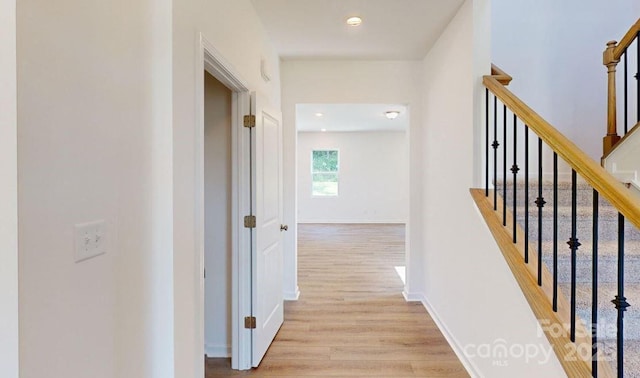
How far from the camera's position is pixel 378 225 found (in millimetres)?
9211

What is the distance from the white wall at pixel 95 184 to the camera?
0.88 m

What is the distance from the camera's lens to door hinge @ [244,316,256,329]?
2.38m

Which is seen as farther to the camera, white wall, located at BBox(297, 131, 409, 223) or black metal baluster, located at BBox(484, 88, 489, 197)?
white wall, located at BBox(297, 131, 409, 223)

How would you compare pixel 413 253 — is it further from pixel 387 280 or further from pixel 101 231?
pixel 101 231

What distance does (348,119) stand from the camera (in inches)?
291

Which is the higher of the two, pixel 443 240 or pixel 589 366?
pixel 443 240

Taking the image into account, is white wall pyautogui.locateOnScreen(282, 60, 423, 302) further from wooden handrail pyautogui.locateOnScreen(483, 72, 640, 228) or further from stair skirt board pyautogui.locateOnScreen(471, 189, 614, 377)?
wooden handrail pyautogui.locateOnScreen(483, 72, 640, 228)

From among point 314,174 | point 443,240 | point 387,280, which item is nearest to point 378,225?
point 314,174

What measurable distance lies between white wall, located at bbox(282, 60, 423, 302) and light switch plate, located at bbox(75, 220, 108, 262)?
2.61 meters

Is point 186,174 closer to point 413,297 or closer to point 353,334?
point 353,334

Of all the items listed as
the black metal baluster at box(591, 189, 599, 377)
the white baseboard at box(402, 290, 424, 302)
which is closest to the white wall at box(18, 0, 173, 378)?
the black metal baluster at box(591, 189, 599, 377)

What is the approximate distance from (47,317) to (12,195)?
1.16 feet

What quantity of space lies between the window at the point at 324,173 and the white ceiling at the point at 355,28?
607cm

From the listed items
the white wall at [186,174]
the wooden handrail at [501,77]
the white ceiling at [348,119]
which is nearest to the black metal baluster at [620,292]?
the wooden handrail at [501,77]
